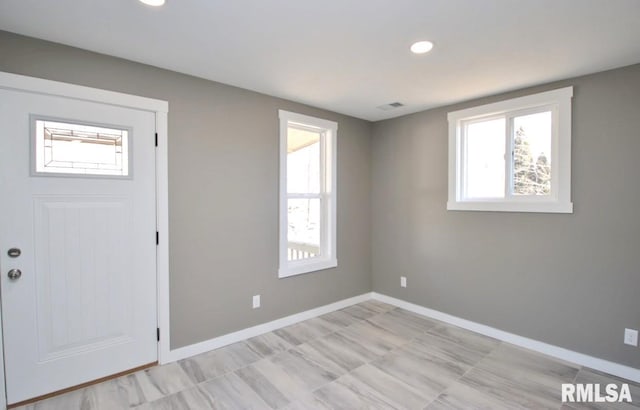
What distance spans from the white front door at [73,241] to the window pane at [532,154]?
11.3 ft

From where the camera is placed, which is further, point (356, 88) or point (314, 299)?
point (314, 299)

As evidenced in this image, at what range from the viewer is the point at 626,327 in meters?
2.53

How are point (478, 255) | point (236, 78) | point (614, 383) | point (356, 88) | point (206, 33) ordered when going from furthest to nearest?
point (478, 255), point (356, 88), point (236, 78), point (614, 383), point (206, 33)

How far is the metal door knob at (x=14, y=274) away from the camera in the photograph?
210cm

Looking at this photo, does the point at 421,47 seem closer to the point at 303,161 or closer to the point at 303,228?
the point at 303,161

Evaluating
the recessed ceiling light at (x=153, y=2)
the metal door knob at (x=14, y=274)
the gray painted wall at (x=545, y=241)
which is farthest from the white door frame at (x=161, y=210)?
the gray painted wall at (x=545, y=241)

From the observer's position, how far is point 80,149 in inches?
91.1

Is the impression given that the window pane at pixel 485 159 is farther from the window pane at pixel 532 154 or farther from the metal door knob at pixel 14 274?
the metal door knob at pixel 14 274

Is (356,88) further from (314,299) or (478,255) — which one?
(314,299)

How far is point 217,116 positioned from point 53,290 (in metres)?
1.87

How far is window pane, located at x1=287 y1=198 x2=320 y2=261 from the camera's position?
3.83 meters

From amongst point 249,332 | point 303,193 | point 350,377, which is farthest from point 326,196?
point 350,377

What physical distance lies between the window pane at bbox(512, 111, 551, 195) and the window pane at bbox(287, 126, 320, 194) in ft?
7.25

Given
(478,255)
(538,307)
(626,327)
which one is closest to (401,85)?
(478,255)
